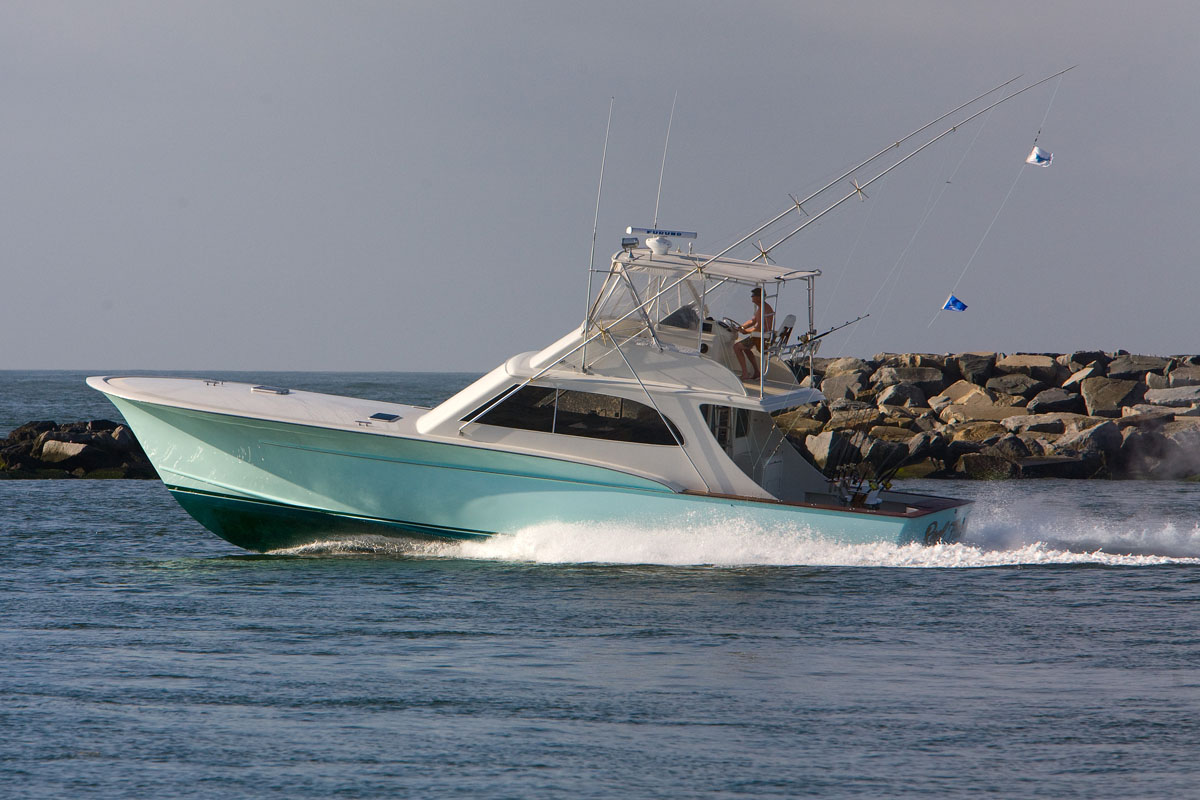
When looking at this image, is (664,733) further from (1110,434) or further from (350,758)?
(1110,434)

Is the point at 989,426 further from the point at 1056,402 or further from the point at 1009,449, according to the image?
the point at 1056,402

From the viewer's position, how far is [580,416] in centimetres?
1150

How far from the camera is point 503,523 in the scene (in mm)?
11461

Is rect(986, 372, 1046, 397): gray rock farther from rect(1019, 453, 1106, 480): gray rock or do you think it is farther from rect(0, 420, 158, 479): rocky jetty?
rect(0, 420, 158, 479): rocky jetty

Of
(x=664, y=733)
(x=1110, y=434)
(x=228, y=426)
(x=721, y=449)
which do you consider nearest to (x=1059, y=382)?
(x=1110, y=434)

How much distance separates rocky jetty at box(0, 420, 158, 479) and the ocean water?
360 inches

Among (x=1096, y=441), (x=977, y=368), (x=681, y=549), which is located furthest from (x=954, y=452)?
(x=681, y=549)

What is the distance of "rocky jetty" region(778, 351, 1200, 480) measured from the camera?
76.5ft

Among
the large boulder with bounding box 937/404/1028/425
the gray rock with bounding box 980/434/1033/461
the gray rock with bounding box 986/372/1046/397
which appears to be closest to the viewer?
the gray rock with bounding box 980/434/1033/461

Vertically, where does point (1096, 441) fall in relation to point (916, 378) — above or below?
below

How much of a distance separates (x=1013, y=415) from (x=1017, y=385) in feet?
10.7

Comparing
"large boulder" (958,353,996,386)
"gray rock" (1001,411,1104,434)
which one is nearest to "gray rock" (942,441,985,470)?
"gray rock" (1001,411,1104,434)

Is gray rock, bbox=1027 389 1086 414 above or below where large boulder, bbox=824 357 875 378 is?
below

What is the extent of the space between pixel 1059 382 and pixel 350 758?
30.0 meters
